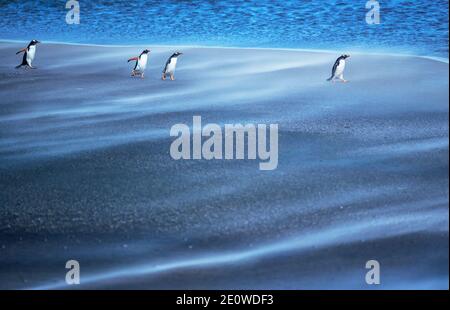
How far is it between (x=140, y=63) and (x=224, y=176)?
617 millimetres

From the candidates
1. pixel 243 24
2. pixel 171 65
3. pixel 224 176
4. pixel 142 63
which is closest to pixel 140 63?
pixel 142 63

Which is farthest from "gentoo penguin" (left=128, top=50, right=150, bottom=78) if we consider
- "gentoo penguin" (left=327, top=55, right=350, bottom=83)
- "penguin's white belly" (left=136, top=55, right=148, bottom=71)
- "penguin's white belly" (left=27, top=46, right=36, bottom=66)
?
"gentoo penguin" (left=327, top=55, right=350, bottom=83)

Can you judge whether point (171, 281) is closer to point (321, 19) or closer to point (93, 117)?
point (93, 117)

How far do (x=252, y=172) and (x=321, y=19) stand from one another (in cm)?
65

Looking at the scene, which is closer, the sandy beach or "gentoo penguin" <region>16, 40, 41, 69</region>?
the sandy beach

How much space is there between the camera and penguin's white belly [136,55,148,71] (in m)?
2.77

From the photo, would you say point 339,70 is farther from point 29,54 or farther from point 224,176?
point 29,54

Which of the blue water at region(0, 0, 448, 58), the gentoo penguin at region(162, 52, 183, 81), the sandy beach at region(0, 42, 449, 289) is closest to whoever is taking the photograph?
the sandy beach at region(0, 42, 449, 289)

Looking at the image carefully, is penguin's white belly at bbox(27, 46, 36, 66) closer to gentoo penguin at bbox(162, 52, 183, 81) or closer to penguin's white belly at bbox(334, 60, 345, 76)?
gentoo penguin at bbox(162, 52, 183, 81)

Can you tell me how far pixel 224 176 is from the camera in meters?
2.46

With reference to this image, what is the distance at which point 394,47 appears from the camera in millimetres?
2592

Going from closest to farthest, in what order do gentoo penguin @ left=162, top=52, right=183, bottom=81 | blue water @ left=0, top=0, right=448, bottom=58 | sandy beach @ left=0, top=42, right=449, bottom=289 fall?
sandy beach @ left=0, top=42, right=449, bottom=289 < blue water @ left=0, top=0, right=448, bottom=58 < gentoo penguin @ left=162, top=52, right=183, bottom=81

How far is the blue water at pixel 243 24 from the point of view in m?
2.56
